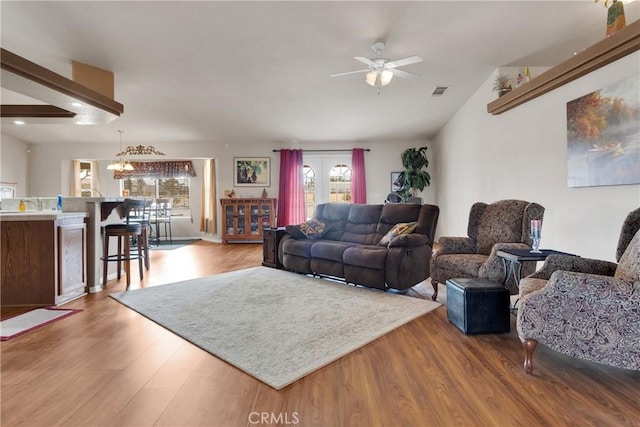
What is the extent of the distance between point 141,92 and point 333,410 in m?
5.23

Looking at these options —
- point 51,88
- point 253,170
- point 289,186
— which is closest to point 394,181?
point 289,186

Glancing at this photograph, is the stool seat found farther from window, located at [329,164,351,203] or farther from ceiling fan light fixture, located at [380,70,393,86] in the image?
window, located at [329,164,351,203]

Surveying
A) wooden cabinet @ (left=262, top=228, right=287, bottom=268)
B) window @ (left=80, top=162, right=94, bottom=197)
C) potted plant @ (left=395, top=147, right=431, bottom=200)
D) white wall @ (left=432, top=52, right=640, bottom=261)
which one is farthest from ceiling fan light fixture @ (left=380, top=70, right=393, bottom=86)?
window @ (left=80, top=162, right=94, bottom=197)

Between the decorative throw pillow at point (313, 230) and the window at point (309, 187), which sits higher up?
the window at point (309, 187)

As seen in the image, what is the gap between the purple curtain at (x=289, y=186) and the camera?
25.7 ft

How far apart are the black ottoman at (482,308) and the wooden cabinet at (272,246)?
2896mm

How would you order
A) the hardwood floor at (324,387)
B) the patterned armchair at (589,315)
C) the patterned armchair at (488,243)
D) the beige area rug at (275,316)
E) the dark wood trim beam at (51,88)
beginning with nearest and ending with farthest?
the hardwood floor at (324,387) < the patterned armchair at (589,315) < the beige area rug at (275,316) < the patterned armchair at (488,243) < the dark wood trim beam at (51,88)

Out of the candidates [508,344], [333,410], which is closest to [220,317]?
[333,410]

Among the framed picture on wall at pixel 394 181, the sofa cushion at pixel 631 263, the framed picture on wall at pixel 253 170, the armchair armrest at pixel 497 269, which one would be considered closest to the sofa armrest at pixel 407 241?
the armchair armrest at pixel 497 269

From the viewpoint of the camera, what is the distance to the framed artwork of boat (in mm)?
2562

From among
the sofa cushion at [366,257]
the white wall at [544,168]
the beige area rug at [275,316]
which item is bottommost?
the beige area rug at [275,316]

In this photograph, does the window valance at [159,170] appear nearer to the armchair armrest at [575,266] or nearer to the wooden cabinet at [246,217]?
the wooden cabinet at [246,217]

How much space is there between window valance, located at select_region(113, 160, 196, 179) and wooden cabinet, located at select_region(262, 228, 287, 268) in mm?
5095

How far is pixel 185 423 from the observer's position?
1408mm
